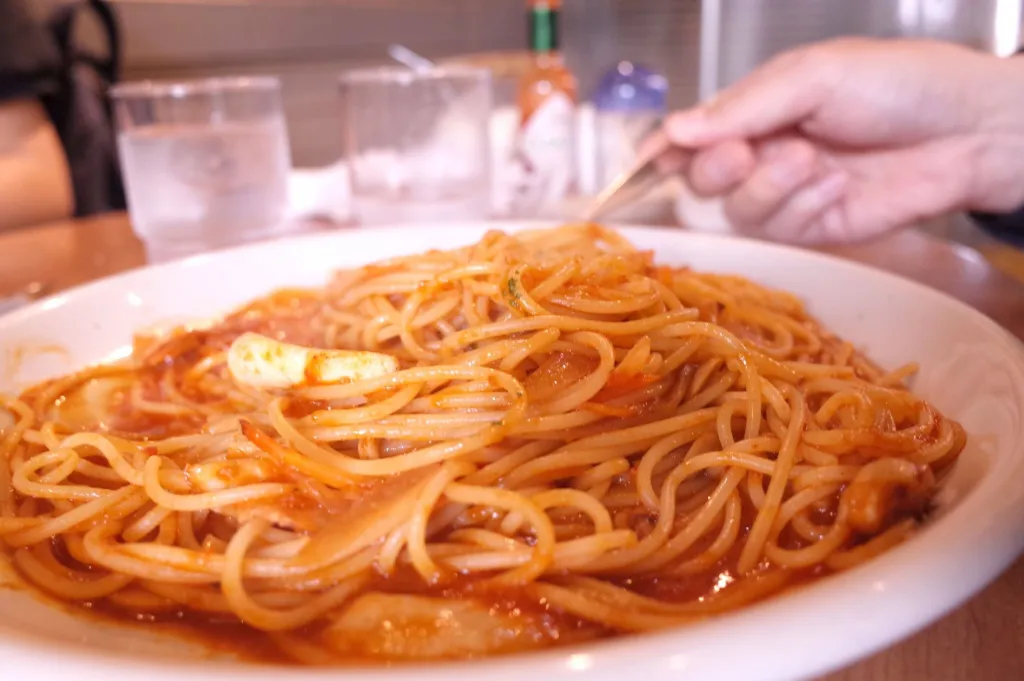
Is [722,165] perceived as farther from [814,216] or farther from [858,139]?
[858,139]

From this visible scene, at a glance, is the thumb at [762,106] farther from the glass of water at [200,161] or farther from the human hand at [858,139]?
the glass of water at [200,161]

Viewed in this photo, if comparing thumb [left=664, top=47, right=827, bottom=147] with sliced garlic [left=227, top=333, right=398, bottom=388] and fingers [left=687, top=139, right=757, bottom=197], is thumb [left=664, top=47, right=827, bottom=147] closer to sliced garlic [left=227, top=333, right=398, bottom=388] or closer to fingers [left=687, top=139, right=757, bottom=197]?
fingers [left=687, top=139, right=757, bottom=197]

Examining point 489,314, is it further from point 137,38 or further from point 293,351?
point 137,38

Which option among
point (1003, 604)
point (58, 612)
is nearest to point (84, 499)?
point (58, 612)

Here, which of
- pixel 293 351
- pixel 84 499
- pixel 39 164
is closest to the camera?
pixel 84 499

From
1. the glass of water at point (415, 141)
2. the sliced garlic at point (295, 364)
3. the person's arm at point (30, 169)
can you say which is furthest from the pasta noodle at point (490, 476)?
the person's arm at point (30, 169)
